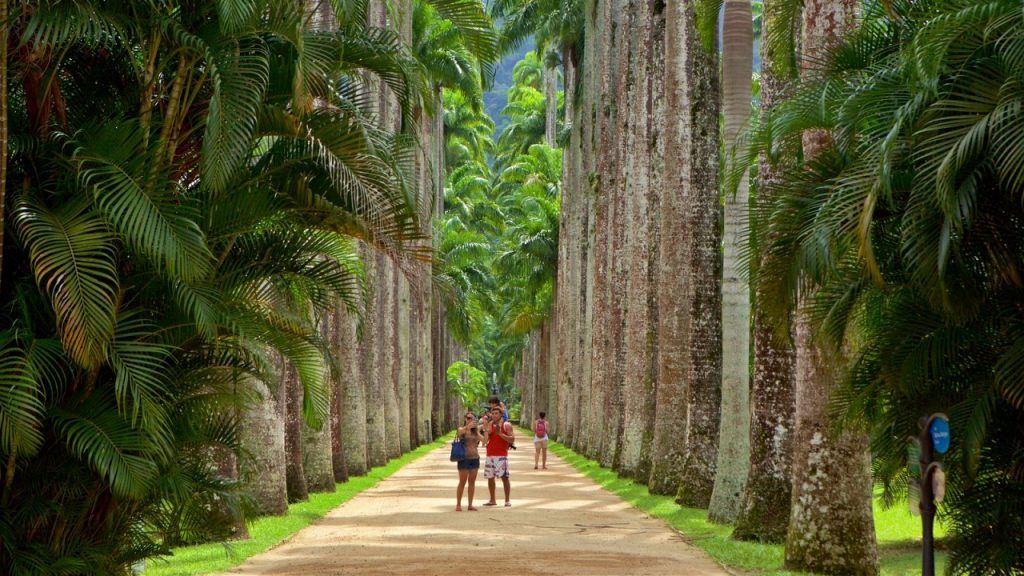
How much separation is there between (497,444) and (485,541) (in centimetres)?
512

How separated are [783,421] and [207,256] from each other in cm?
778

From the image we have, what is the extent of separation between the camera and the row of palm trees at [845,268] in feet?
28.6

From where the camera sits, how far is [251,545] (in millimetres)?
14266

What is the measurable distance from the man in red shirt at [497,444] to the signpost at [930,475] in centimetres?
1211

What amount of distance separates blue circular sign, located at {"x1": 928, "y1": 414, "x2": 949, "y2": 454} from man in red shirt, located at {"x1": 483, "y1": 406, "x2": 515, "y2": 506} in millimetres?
12173

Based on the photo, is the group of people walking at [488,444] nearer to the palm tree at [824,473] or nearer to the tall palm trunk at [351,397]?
the tall palm trunk at [351,397]

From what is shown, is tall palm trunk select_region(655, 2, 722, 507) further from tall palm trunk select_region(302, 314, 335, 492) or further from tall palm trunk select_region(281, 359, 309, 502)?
tall palm trunk select_region(302, 314, 335, 492)

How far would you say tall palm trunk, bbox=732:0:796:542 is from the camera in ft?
48.4

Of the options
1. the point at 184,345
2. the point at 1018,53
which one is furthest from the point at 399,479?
the point at 1018,53

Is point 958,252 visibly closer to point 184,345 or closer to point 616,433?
point 184,345

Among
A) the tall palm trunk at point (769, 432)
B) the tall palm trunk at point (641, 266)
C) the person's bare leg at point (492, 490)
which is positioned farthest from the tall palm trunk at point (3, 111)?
the tall palm trunk at point (641, 266)

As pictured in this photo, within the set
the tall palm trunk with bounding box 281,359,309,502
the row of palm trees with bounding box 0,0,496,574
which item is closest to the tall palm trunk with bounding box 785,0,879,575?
the row of palm trees with bounding box 0,0,496,574

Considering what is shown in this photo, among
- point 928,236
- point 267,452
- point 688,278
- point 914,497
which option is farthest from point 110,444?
point 688,278

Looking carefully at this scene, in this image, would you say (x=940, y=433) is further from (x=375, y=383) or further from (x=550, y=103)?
(x=550, y=103)
